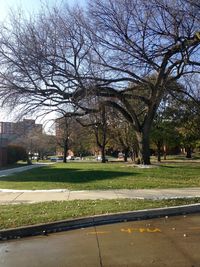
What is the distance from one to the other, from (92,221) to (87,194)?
5860 mm

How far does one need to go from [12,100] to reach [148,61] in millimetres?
8326

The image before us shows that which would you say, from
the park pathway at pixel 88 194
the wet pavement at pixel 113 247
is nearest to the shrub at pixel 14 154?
the park pathway at pixel 88 194

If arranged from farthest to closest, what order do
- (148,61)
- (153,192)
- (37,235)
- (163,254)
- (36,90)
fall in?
1. (36,90)
2. (148,61)
3. (153,192)
4. (37,235)
5. (163,254)

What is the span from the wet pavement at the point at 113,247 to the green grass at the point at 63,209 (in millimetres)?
1068

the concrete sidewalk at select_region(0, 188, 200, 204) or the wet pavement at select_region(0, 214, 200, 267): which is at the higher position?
the concrete sidewalk at select_region(0, 188, 200, 204)

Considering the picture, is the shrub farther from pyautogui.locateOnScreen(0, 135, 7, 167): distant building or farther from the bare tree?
the bare tree

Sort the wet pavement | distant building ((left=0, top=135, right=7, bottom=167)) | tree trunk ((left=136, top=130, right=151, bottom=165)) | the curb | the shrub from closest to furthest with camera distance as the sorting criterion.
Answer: the wet pavement
the curb
tree trunk ((left=136, top=130, right=151, bottom=165))
distant building ((left=0, top=135, right=7, bottom=167))
the shrub

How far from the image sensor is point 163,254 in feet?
24.4

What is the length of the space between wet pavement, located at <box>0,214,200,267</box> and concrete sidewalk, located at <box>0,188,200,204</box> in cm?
497

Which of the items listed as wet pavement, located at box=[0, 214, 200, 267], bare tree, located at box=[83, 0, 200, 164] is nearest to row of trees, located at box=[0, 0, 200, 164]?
bare tree, located at box=[83, 0, 200, 164]

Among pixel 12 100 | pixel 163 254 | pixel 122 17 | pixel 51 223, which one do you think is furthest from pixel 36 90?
pixel 163 254

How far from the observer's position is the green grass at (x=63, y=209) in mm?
10602

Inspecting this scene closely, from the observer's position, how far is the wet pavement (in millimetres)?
7094

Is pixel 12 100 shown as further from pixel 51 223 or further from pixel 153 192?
pixel 51 223
